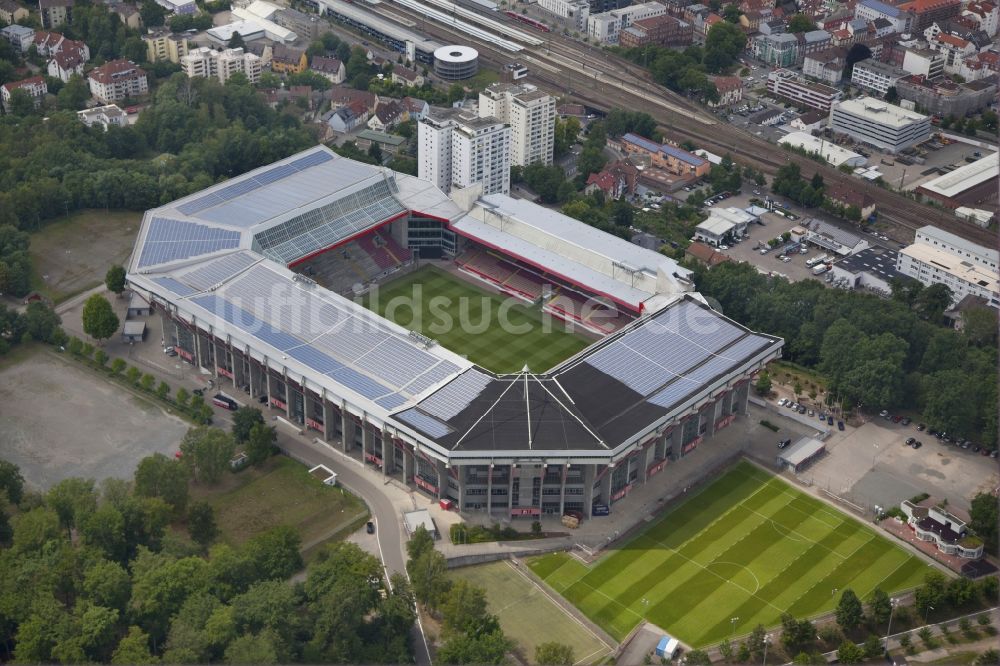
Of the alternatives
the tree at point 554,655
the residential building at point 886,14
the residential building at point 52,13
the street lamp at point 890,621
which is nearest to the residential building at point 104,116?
the residential building at point 52,13

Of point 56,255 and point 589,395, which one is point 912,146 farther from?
point 56,255

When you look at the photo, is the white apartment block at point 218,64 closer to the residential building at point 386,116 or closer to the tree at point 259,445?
the residential building at point 386,116

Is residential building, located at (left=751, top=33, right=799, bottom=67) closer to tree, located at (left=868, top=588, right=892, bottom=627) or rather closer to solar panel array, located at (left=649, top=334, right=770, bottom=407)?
solar panel array, located at (left=649, top=334, right=770, bottom=407)

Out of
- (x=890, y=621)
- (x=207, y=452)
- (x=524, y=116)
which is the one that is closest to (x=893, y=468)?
(x=890, y=621)

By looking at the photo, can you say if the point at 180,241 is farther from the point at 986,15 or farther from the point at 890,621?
the point at 986,15

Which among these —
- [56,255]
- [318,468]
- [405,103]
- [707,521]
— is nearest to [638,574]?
[707,521]

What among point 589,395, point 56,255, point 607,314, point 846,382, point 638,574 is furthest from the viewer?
point 56,255
